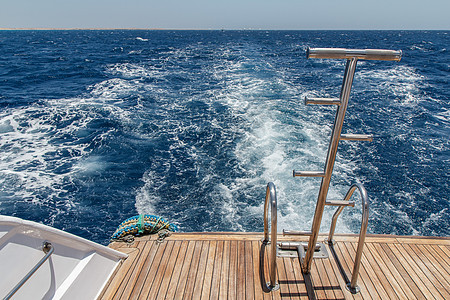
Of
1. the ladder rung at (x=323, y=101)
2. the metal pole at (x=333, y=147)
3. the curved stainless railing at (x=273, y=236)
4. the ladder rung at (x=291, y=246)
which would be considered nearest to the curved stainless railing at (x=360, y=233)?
the metal pole at (x=333, y=147)

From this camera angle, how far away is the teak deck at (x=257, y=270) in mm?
2666

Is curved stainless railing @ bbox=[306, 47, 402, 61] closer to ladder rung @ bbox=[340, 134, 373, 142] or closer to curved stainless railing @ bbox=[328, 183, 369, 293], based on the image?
ladder rung @ bbox=[340, 134, 373, 142]

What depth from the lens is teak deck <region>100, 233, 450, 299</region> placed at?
2.67 metres

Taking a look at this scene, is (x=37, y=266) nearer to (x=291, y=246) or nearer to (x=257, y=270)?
(x=257, y=270)

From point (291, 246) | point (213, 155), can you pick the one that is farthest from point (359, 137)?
point (213, 155)

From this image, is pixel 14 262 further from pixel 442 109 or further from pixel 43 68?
pixel 43 68

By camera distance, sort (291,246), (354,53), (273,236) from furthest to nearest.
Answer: (291,246) → (273,236) → (354,53)

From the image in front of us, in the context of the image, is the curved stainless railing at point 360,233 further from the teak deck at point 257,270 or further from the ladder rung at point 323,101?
the ladder rung at point 323,101

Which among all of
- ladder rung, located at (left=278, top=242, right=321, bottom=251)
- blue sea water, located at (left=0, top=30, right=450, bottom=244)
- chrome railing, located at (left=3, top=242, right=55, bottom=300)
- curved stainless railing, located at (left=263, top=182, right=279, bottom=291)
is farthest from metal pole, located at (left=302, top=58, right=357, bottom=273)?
blue sea water, located at (left=0, top=30, right=450, bottom=244)

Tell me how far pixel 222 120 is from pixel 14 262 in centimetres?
938

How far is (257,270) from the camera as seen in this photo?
2895 millimetres

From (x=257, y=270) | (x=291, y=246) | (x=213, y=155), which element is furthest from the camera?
(x=213, y=155)

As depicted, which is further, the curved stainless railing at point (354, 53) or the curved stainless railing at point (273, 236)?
the curved stainless railing at point (273, 236)

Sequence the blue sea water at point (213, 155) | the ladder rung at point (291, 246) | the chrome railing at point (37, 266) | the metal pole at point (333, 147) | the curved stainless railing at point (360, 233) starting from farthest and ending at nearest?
the blue sea water at point (213, 155) → the ladder rung at point (291, 246) → the curved stainless railing at point (360, 233) → the metal pole at point (333, 147) → the chrome railing at point (37, 266)
